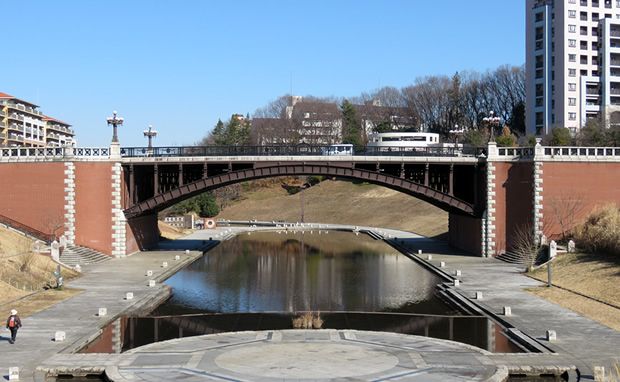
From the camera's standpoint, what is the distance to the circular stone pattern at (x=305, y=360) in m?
25.5

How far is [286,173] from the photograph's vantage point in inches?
2655

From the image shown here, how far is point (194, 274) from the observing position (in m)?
58.2

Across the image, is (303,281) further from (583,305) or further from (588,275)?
(583,305)

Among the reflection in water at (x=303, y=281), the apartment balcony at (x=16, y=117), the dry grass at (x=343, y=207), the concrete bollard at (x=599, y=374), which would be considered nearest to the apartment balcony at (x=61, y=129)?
the apartment balcony at (x=16, y=117)

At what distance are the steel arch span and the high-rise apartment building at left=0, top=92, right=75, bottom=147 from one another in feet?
194

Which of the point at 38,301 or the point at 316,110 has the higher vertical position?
the point at 316,110

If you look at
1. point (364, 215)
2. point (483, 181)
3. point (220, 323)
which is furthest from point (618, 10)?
point (220, 323)

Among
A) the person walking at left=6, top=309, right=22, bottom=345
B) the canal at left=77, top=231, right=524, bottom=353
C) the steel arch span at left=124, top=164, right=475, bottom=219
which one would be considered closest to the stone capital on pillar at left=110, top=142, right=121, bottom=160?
the steel arch span at left=124, top=164, right=475, bottom=219

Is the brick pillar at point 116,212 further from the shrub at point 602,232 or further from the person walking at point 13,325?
the person walking at point 13,325

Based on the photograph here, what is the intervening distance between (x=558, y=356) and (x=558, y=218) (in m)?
35.6

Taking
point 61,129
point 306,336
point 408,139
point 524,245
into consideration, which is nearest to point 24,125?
point 61,129

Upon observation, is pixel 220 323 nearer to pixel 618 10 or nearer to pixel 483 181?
pixel 483 181

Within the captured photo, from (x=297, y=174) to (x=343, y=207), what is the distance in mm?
65205

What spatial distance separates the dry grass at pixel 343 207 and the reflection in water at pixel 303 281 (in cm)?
2761
